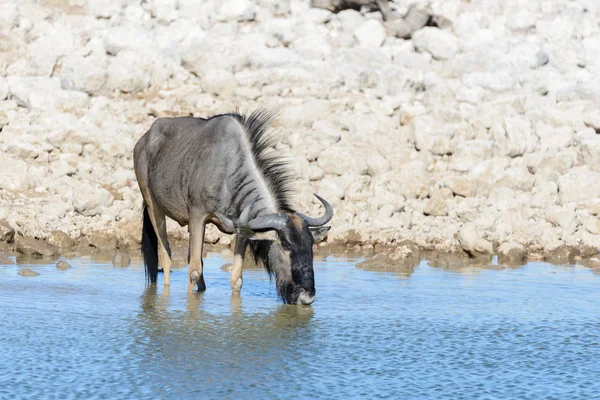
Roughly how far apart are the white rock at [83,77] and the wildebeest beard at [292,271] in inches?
522

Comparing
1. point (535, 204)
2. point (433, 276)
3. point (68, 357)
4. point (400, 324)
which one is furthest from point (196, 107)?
point (68, 357)

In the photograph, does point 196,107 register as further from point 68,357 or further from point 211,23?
point 68,357

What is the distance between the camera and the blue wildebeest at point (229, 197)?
9.85m

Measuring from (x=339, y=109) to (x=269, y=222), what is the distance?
42.3 ft

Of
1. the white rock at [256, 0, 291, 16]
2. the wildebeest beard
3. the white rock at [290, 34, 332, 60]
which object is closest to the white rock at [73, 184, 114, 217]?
the wildebeest beard

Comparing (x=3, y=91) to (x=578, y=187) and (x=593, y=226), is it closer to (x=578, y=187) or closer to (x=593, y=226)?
(x=578, y=187)

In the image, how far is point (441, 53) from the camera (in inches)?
1090

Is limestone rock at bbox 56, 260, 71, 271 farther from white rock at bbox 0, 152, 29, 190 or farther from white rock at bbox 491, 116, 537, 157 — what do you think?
white rock at bbox 491, 116, 537, 157

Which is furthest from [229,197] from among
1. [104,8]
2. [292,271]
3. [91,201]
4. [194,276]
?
[104,8]

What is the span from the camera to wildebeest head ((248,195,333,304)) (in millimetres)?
9711

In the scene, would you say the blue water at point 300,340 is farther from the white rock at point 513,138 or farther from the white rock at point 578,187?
the white rock at point 513,138

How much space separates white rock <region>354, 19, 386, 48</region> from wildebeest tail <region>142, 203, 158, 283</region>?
1619 cm

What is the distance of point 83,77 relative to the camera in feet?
73.5

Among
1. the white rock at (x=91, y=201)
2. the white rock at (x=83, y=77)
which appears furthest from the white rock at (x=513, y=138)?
the white rock at (x=83, y=77)
